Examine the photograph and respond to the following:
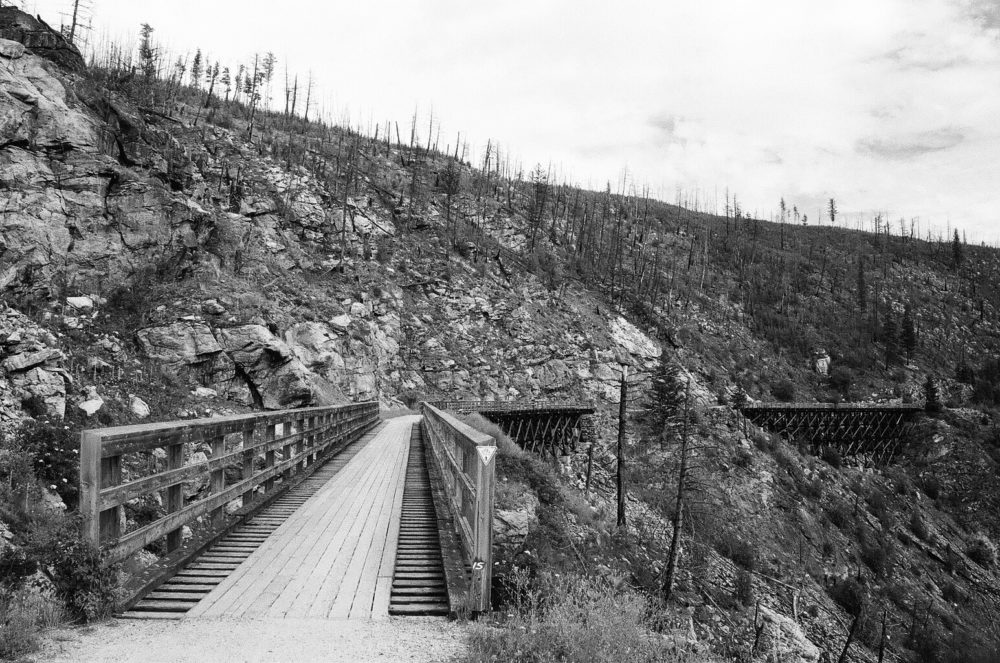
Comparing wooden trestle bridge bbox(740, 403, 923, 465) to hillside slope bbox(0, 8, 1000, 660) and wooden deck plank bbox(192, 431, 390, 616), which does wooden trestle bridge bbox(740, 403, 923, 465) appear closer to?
hillside slope bbox(0, 8, 1000, 660)

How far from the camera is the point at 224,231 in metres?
37.4

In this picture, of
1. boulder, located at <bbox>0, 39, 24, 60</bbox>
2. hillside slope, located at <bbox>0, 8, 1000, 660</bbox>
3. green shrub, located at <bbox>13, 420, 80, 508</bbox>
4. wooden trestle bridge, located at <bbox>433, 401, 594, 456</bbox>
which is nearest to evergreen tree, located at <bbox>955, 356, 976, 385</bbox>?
hillside slope, located at <bbox>0, 8, 1000, 660</bbox>

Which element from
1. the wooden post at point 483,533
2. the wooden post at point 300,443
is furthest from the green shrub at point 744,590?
the wooden post at point 483,533

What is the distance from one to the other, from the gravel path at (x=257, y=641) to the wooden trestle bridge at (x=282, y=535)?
0.67 feet

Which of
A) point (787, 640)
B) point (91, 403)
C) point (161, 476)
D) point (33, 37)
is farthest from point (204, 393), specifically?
point (787, 640)

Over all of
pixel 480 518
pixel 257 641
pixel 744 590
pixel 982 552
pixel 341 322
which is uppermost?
pixel 341 322

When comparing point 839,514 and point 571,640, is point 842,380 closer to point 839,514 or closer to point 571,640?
point 839,514

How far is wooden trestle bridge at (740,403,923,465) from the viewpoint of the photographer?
5453 centimetres

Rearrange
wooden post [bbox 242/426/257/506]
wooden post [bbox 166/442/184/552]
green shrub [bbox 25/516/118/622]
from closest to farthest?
green shrub [bbox 25/516/118/622], wooden post [bbox 166/442/184/552], wooden post [bbox 242/426/257/506]

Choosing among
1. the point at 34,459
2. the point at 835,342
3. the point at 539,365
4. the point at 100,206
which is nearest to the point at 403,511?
the point at 34,459

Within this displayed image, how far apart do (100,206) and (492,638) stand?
2939 cm

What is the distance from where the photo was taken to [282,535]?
6.91 metres

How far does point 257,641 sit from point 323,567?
6.28 feet

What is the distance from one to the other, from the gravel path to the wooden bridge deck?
0.24 meters
